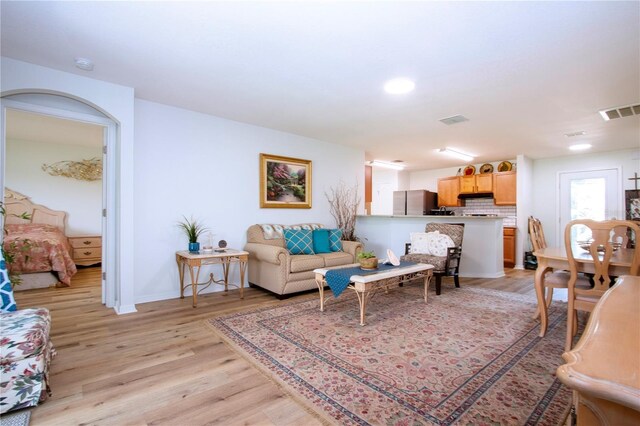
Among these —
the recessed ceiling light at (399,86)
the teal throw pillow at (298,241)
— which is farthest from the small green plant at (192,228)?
the recessed ceiling light at (399,86)

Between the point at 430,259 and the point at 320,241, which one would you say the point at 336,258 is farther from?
the point at 430,259

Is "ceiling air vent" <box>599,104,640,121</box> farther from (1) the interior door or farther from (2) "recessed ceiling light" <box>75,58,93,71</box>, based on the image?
(2) "recessed ceiling light" <box>75,58,93,71</box>

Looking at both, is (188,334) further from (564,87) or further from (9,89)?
(564,87)

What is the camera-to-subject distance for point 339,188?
5949 mm

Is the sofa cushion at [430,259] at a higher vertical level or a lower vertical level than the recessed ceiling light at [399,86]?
lower

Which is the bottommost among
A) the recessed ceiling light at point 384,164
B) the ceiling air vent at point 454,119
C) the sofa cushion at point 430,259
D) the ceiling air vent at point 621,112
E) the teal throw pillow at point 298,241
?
the sofa cushion at point 430,259

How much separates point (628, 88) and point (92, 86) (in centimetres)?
545

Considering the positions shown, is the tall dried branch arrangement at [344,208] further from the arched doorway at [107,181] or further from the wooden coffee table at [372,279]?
the arched doorway at [107,181]

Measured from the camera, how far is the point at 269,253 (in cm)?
391

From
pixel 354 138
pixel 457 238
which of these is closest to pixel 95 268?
pixel 354 138

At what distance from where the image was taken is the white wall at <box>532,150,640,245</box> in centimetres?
598

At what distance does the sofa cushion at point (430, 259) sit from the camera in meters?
4.18

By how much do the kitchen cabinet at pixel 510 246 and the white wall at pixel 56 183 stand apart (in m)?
8.57

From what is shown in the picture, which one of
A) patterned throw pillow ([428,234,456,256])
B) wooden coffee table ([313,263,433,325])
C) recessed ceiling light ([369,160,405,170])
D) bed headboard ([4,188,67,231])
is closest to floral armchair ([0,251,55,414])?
wooden coffee table ([313,263,433,325])
